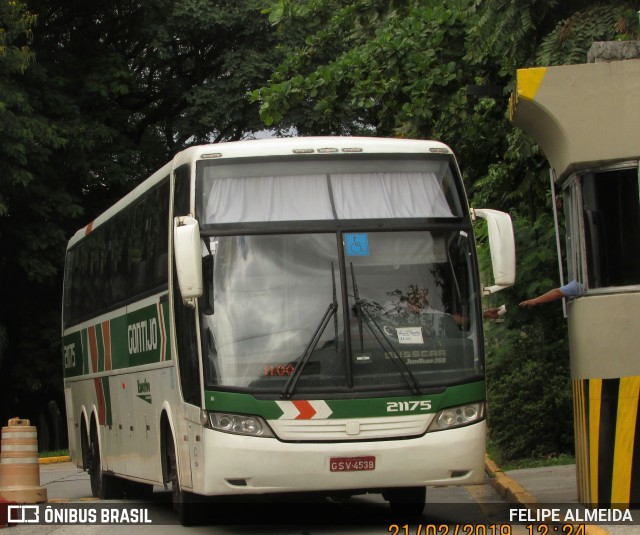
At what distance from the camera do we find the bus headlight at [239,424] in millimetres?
10633

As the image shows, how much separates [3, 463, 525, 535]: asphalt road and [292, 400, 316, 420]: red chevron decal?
3.90 ft

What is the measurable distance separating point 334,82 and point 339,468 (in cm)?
883

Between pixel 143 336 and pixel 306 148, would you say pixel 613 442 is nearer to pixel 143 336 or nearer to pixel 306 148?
pixel 306 148

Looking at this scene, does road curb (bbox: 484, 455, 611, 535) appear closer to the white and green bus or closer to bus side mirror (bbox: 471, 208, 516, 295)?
the white and green bus

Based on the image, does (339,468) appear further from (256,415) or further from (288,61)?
(288,61)

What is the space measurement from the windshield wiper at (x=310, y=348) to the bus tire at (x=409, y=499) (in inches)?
84.3

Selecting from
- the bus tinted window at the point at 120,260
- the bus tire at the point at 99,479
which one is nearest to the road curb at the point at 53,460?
the bus tinted window at the point at 120,260

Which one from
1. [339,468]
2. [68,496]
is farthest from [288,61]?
Result: [339,468]

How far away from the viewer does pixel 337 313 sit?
35.8 ft

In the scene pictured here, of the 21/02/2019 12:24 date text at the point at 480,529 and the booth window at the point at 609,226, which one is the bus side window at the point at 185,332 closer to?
the 21/02/2019 12:24 date text at the point at 480,529

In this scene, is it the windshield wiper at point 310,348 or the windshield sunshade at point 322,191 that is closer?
the windshield wiper at point 310,348

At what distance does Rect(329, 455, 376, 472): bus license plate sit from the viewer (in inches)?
418

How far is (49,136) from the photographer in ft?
87.5

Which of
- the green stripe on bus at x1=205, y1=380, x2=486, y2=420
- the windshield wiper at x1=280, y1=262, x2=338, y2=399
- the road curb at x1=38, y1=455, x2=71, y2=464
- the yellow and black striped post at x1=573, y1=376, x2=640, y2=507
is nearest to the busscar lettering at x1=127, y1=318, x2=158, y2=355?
the green stripe on bus at x1=205, y1=380, x2=486, y2=420
